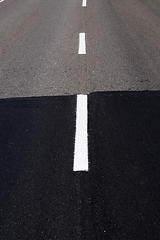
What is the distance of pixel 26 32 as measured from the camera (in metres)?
8.31

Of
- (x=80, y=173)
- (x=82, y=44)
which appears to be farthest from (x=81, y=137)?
(x=82, y=44)

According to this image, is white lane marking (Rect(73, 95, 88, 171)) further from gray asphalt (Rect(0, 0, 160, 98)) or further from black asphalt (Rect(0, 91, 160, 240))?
gray asphalt (Rect(0, 0, 160, 98))

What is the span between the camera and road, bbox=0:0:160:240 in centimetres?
243

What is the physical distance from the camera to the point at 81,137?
3494mm

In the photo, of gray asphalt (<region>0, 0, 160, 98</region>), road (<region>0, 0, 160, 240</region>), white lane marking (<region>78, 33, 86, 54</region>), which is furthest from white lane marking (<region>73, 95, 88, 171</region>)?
white lane marking (<region>78, 33, 86, 54</region>)

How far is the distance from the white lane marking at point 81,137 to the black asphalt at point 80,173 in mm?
68

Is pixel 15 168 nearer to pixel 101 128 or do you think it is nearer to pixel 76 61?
pixel 101 128

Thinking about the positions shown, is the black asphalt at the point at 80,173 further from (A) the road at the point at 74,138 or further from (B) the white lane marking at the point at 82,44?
(B) the white lane marking at the point at 82,44

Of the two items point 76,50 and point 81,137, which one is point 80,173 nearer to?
point 81,137

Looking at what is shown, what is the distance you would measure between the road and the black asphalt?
11 mm

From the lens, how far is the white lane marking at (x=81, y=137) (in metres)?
3.05

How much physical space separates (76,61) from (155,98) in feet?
8.37

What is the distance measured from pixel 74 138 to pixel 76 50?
395 centimetres

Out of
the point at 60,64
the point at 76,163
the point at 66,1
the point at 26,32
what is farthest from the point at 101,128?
the point at 66,1
